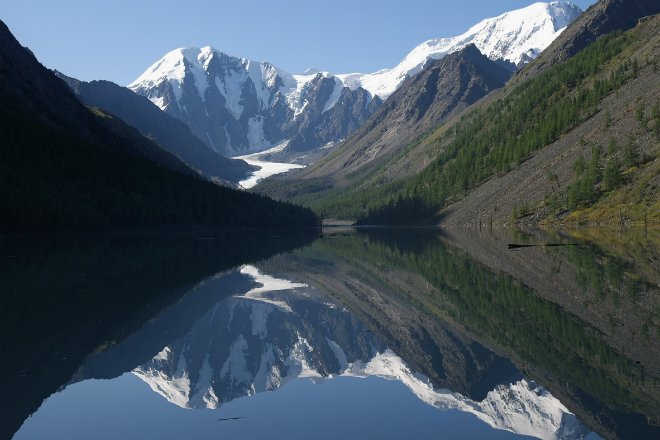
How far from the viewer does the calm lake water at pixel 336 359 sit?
10297mm

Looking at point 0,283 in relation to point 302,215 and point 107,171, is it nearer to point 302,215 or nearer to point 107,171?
point 107,171

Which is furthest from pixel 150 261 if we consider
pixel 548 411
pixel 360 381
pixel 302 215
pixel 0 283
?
pixel 302 215

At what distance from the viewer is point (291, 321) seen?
2116 cm

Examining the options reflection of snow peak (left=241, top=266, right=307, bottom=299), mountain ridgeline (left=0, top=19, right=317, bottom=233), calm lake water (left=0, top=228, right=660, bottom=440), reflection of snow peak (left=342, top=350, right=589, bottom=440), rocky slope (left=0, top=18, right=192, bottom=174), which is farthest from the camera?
rocky slope (left=0, top=18, right=192, bottom=174)

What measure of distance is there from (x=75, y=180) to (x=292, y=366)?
102 m

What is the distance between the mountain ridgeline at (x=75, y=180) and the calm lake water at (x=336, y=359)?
68.3 m

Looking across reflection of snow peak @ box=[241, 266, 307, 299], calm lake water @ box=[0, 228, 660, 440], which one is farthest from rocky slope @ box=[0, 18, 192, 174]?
calm lake water @ box=[0, 228, 660, 440]

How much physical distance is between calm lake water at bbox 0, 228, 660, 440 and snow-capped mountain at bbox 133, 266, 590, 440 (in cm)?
6

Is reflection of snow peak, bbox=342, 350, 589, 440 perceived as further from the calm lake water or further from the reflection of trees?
the reflection of trees

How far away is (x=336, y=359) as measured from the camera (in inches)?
596

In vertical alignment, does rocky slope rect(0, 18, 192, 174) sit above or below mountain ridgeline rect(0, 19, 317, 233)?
above

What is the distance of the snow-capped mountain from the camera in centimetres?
1118

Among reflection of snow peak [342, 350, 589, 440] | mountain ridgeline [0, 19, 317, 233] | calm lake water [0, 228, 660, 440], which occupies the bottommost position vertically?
reflection of snow peak [342, 350, 589, 440]

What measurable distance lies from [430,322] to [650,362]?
811 cm
